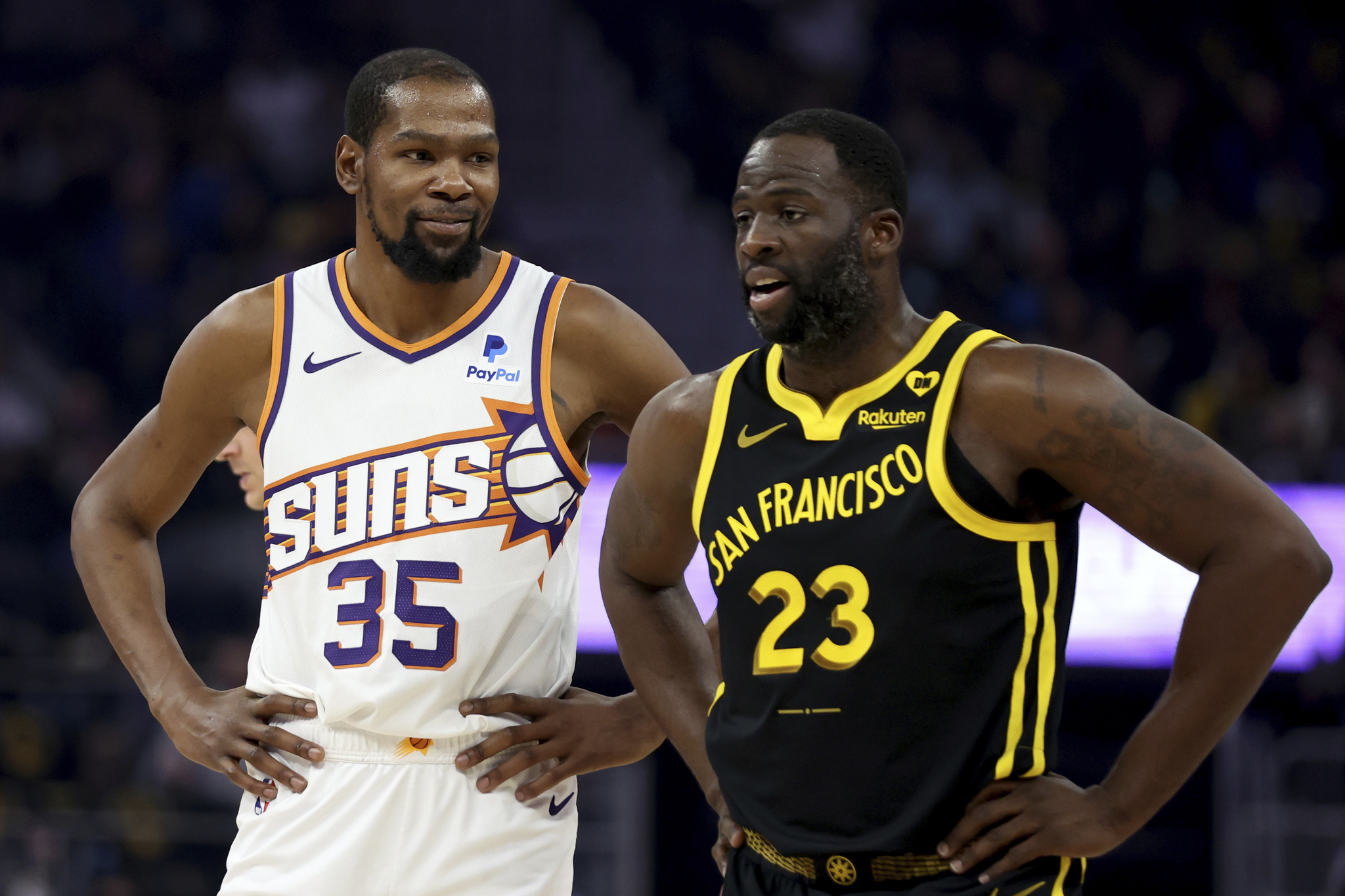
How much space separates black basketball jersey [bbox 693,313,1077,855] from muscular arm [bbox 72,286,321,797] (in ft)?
3.39

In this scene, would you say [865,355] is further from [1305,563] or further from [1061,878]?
[1061,878]

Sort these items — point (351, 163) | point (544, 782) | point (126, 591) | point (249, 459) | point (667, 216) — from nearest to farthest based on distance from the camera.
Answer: point (544, 782)
point (351, 163)
point (126, 591)
point (249, 459)
point (667, 216)

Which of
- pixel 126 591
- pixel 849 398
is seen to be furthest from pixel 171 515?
pixel 849 398

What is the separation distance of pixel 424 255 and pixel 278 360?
371mm

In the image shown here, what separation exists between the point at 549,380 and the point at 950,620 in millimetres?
1042

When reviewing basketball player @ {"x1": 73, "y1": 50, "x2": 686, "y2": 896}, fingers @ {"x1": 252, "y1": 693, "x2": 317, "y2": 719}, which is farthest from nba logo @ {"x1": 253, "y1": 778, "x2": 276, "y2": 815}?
fingers @ {"x1": 252, "y1": 693, "x2": 317, "y2": 719}

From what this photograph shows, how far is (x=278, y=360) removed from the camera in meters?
3.08

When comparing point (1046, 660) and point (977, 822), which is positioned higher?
point (1046, 660)

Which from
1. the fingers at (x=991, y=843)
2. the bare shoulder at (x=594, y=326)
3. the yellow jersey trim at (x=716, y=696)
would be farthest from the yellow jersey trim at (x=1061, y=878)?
the bare shoulder at (x=594, y=326)

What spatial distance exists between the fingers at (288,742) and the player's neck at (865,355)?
1.18 meters

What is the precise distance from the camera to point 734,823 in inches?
104

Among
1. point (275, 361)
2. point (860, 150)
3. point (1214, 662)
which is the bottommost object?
point (1214, 662)

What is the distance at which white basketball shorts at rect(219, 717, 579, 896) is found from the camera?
113 inches

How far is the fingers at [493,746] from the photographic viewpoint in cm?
292
